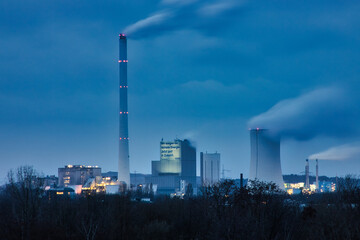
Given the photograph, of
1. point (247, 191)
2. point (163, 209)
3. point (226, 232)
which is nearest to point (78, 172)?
point (163, 209)

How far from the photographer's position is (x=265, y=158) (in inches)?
1989

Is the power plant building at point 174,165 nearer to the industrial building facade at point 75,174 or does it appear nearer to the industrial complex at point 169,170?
the industrial complex at point 169,170

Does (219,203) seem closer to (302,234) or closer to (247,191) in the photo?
(247,191)

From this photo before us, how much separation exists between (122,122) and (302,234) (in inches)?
2006

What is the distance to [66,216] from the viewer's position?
2645cm

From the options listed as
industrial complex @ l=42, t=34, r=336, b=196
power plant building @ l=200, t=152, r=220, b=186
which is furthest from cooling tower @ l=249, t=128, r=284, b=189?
power plant building @ l=200, t=152, r=220, b=186

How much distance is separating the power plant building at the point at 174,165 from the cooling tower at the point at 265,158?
55602 millimetres

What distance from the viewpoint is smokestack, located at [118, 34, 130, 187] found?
66812mm

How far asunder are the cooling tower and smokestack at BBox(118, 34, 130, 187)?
21566mm

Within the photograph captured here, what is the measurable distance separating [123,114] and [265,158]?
24936 mm

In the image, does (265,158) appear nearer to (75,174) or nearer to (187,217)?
(187,217)

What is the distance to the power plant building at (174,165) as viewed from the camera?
10644 cm

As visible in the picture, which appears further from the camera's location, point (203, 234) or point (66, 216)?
point (66, 216)

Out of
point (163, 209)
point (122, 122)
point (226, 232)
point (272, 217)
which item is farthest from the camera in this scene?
point (122, 122)
